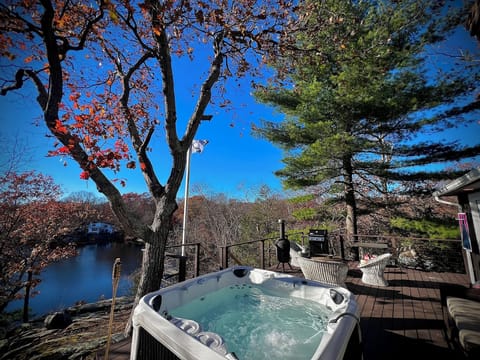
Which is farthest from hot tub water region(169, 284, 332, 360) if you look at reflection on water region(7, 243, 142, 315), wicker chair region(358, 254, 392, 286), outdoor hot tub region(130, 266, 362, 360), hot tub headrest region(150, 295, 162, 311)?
reflection on water region(7, 243, 142, 315)

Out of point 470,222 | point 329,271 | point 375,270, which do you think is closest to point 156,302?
point 329,271

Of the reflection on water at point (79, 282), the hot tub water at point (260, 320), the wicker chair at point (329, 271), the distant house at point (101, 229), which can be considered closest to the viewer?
the hot tub water at point (260, 320)

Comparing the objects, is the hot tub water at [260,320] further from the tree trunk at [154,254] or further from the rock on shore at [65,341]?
the rock on shore at [65,341]

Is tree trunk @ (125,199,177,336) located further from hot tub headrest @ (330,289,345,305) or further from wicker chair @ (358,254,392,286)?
wicker chair @ (358,254,392,286)

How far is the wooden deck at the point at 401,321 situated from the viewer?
6.96ft

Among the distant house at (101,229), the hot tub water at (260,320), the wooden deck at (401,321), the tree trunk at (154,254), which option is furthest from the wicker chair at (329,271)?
the distant house at (101,229)

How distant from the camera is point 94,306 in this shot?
566cm

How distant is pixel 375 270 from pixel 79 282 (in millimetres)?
15324

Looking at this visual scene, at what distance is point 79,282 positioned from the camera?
39.2 ft

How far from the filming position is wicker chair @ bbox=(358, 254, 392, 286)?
4.03m

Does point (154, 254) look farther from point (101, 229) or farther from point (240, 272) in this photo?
point (101, 229)

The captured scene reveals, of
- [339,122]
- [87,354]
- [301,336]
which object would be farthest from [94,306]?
[339,122]

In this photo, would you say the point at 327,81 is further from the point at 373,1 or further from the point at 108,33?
the point at 108,33

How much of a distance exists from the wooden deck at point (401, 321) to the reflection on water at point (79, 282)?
9.65 metres
